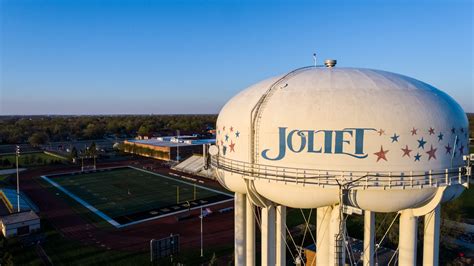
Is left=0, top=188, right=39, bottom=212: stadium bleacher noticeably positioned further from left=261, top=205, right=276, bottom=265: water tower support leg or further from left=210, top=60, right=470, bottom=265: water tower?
left=210, top=60, right=470, bottom=265: water tower

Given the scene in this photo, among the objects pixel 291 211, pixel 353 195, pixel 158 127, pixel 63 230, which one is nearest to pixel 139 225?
pixel 63 230

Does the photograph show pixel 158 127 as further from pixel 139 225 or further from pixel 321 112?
pixel 321 112

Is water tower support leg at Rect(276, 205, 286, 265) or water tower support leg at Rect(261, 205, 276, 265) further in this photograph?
water tower support leg at Rect(276, 205, 286, 265)

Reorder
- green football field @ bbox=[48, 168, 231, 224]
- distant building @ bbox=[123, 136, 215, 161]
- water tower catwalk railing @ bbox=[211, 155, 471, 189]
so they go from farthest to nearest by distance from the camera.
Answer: distant building @ bbox=[123, 136, 215, 161], green football field @ bbox=[48, 168, 231, 224], water tower catwalk railing @ bbox=[211, 155, 471, 189]

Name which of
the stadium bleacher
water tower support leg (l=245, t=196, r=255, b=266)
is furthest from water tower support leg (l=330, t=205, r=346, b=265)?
the stadium bleacher

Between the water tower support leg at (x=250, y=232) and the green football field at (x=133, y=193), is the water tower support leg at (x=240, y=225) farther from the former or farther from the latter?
the green football field at (x=133, y=193)

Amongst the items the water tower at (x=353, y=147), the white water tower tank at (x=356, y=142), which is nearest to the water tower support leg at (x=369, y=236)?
the water tower at (x=353, y=147)

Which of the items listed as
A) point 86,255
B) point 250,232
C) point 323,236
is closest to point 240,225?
point 250,232
